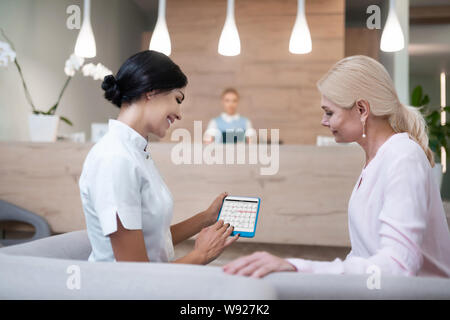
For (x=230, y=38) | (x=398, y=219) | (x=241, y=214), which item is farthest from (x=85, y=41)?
(x=398, y=219)

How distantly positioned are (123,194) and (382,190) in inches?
24.3

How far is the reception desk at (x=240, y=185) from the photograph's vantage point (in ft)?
6.96

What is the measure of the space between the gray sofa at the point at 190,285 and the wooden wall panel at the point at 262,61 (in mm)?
4025

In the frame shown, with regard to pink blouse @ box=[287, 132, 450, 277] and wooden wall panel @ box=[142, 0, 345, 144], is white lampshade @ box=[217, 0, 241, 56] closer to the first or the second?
pink blouse @ box=[287, 132, 450, 277]

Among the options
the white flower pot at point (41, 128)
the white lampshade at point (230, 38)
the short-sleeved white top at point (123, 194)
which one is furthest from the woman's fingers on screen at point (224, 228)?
the white flower pot at point (41, 128)

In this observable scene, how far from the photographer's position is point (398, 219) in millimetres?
801

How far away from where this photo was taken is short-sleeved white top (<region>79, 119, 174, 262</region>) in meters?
0.90

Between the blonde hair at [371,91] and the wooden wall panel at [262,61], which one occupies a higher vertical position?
the wooden wall panel at [262,61]

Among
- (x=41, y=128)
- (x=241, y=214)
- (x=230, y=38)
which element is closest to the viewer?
(x=241, y=214)

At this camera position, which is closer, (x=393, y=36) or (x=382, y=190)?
(x=382, y=190)

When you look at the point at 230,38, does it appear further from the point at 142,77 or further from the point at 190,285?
the point at 190,285

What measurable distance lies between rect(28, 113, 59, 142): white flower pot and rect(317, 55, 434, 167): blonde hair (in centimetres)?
208

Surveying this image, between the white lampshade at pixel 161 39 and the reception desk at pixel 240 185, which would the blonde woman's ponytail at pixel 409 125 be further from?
the white lampshade at pixel 161 39
